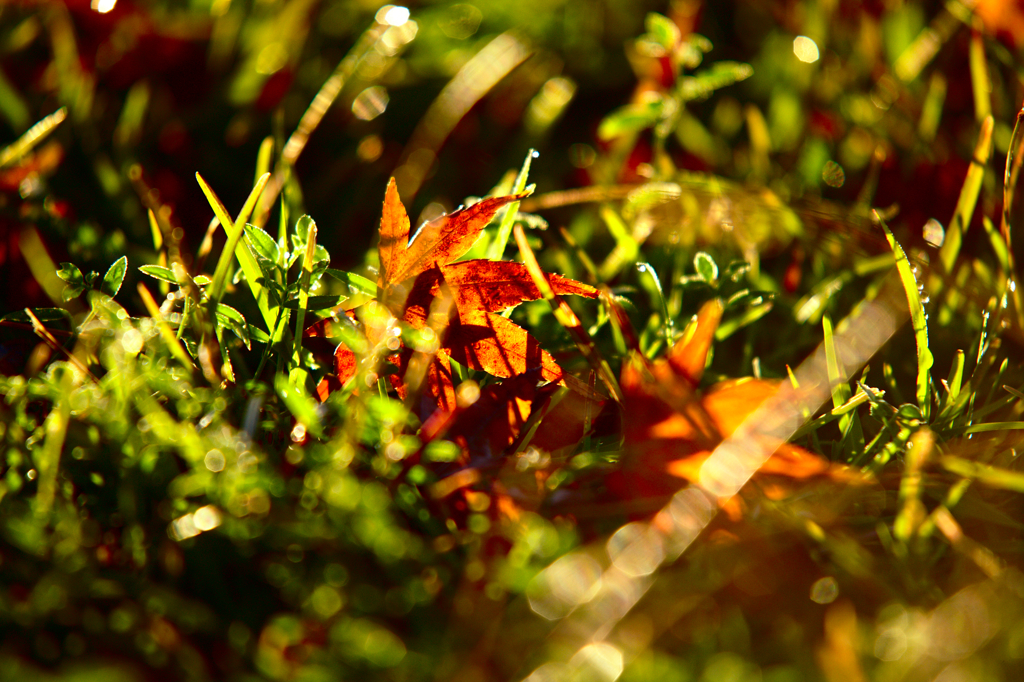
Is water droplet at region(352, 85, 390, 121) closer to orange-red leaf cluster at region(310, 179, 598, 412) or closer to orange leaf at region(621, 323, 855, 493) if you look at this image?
orange-red leaf cluster at region(310, 179, 598, 412)

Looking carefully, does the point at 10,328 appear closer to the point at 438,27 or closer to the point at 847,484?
the point at 847,484

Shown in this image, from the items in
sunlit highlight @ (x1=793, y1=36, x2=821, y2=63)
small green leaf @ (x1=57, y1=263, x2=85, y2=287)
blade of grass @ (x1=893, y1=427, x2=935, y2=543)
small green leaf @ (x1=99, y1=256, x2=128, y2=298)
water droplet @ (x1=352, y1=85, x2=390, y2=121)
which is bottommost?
blade of grass @ (x1=893, y1=427, x2=935, y2=543)

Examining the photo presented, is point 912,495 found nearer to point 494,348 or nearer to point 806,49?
point 494,348

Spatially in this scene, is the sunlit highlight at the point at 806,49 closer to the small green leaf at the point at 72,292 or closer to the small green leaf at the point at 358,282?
the small green leaf at the point at 358,282

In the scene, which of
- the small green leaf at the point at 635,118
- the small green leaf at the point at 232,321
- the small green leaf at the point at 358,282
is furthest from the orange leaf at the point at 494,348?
the small green leaf at the point at 635,118

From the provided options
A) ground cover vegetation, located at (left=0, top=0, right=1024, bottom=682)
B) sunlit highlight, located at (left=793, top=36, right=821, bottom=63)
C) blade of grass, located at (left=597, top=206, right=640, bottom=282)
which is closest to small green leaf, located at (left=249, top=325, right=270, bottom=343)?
ground cover vegetation, located at (left=0, top=0, right=1024, bottom=682)

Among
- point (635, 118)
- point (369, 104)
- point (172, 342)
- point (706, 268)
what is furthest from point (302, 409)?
point (369, 104)

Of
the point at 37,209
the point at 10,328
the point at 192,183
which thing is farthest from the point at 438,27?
the point at 10,328
